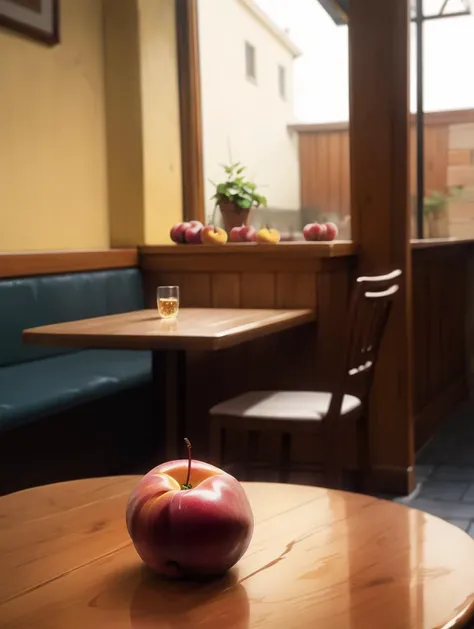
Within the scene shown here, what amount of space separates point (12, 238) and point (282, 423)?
4.56 ft

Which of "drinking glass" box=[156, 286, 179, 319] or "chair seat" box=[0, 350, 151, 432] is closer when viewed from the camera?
"chair seat" box=[0, 350, 151, 432]

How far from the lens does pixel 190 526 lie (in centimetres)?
89

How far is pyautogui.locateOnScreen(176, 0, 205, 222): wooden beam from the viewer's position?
4105 millimetres

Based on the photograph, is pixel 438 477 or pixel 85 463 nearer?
pixel 85 463

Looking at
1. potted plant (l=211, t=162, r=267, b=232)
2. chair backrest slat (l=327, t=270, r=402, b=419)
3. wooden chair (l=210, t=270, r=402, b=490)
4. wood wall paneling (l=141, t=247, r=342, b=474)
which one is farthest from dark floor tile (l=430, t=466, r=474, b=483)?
potted plant (l=211, t=162, r=267, b=232)

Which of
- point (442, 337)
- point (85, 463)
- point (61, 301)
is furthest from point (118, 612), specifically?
point (442, 337)

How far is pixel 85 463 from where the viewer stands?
2.94 metres

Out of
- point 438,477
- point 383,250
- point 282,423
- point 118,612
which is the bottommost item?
point 438,477

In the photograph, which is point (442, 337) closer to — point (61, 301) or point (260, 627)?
point (61, 301)

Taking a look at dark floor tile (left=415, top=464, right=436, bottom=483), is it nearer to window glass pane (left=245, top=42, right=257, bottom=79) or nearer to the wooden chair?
the wooden chair

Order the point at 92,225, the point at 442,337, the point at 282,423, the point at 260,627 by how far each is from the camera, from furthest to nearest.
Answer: the point at 442,337 → the point at 92,225 → the point at 282,423 → the point at 260,627

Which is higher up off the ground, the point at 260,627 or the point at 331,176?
the point at 331,176

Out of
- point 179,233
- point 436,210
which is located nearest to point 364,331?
point 179,233

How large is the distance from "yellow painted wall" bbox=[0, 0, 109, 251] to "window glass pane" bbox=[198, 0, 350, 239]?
653 mm
